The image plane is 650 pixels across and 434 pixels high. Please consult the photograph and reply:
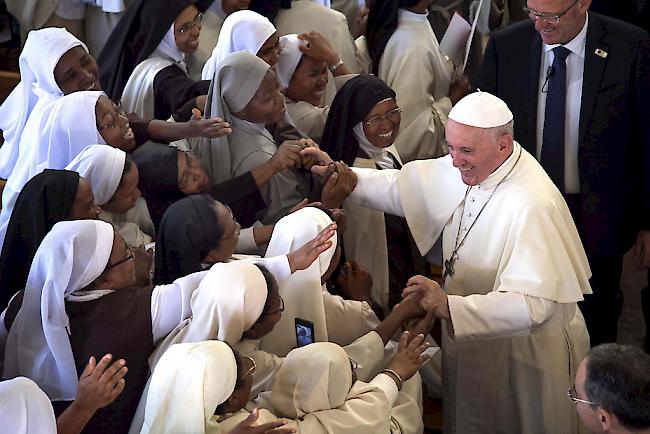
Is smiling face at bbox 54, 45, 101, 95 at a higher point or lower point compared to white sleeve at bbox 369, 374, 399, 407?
higher

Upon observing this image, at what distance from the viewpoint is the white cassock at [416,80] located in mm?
5852

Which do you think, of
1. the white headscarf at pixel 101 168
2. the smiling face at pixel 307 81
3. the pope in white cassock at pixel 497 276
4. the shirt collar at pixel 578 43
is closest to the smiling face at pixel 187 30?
the smiling face at pixel 307 81

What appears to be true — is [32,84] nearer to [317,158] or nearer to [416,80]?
[317,158]

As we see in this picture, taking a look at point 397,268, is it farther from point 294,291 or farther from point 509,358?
point 294,291

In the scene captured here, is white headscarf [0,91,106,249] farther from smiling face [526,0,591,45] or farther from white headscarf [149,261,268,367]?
smiling face [526,0,591,45]

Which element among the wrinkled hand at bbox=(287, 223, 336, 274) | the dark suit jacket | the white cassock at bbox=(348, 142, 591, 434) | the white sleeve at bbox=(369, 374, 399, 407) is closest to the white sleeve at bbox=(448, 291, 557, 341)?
the white cassock at bbox=(348, 142, 591, 434)

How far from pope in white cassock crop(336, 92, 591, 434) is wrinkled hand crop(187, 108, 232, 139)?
2.50 feet

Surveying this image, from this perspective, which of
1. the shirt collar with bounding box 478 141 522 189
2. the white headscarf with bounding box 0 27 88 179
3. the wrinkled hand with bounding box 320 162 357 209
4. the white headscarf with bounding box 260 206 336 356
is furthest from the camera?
the white headscarf with bounding box 0 27 88 179

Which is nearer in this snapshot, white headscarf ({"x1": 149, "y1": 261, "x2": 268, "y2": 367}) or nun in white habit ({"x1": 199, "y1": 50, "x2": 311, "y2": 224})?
white headscarf ({"x1": 149, "y1": 261, "x2": 268, "y2": 367})

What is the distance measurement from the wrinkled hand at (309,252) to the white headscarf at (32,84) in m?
1.78

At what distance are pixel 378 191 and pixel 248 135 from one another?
2.08 feet

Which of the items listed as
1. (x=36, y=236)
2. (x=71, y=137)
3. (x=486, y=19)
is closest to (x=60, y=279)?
(x=36, y=236)

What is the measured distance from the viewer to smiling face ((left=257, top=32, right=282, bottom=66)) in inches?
201

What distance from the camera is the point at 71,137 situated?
15.0ft
